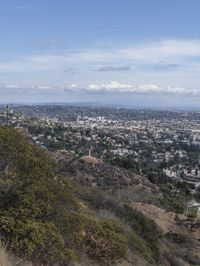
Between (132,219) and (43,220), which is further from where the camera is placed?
(132,219)

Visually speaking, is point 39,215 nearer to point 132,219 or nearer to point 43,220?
point 43,220

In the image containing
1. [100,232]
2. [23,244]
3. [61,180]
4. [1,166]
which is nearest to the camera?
[23,244]

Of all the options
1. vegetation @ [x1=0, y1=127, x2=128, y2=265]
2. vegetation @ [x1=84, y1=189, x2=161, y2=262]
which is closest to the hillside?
vegetation @ [x1=0, y1=127, x2=128, y2=265]

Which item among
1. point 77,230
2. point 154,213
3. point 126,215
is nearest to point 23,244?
point 77,230

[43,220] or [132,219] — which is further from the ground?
[43,220]

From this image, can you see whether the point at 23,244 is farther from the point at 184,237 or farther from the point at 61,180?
the point at 184,237

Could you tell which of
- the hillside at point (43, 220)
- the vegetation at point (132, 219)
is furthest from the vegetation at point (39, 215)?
the vegetation at point (132, 219)

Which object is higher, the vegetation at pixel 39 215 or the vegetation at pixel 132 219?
the vegetation at pixel 39 215

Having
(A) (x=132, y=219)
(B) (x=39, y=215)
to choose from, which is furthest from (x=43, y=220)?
(A) (x=132, y=219)

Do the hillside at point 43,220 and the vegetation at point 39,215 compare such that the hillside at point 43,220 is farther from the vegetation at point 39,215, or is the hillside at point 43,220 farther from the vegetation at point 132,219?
the vegetation at point 132,219

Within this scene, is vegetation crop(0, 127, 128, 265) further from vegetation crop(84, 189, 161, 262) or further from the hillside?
vegetation crop(84, 189, 161, 262)

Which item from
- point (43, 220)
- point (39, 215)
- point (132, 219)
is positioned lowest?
point (132, 219)
